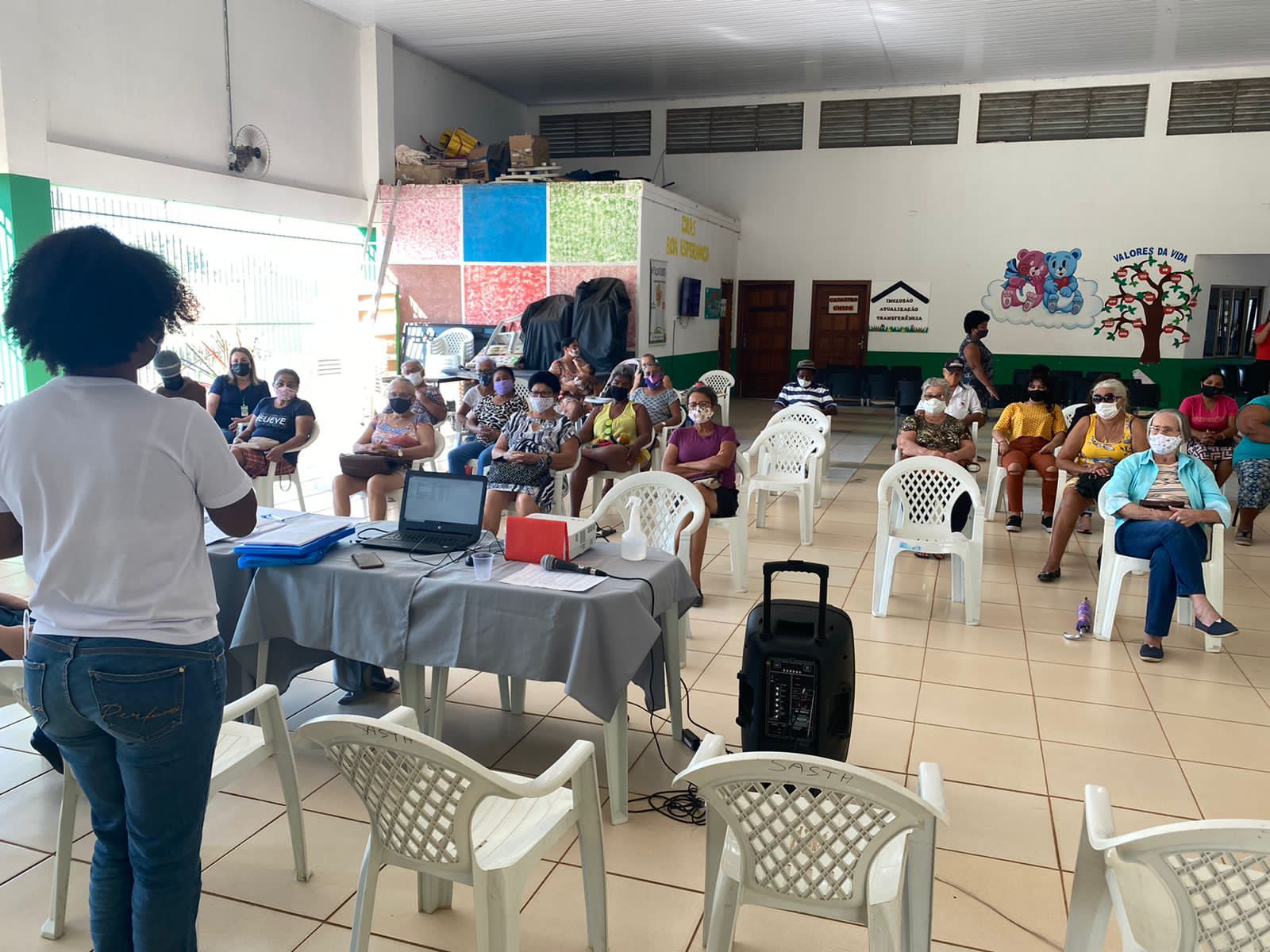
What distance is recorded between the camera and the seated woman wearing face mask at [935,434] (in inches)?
234

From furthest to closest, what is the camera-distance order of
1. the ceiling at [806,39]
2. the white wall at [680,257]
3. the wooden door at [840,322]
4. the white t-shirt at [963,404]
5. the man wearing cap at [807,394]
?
the wooden door at [840,322] < the white wall at [680,257] < the ceiling at [806,39] < the man wearing cap at [807,394] < the white t-shirt at [963,404]

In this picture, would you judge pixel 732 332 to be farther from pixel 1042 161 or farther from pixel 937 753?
pixel 937 753

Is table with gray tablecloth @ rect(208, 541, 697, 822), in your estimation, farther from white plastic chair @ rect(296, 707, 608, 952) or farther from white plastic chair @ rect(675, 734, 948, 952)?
white plastic chair @ rect(675, 734, 948, 952)

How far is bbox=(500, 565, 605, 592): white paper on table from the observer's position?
111 inches

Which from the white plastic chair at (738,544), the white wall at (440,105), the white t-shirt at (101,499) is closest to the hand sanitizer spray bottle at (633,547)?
the white t-shirt at (101,499)

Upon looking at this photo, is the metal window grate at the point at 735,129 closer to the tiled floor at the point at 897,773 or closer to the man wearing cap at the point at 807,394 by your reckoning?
the man wearing cap at the point at 807,394

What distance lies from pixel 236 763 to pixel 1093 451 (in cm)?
A: 507

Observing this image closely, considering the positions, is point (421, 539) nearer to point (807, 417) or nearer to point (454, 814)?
point (454, 814)

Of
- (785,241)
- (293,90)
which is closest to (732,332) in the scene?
(785,241)

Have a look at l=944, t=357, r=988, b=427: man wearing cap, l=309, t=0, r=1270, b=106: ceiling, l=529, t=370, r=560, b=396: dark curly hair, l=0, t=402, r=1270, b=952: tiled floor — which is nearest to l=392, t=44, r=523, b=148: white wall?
l=309, t=0, r=1270, b=106: ceiling

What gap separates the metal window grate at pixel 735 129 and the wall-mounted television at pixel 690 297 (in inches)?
110

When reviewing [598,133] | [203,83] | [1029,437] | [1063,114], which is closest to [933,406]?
[1029,437]

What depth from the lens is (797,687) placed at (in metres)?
2.74

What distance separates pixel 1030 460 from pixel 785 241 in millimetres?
8651
